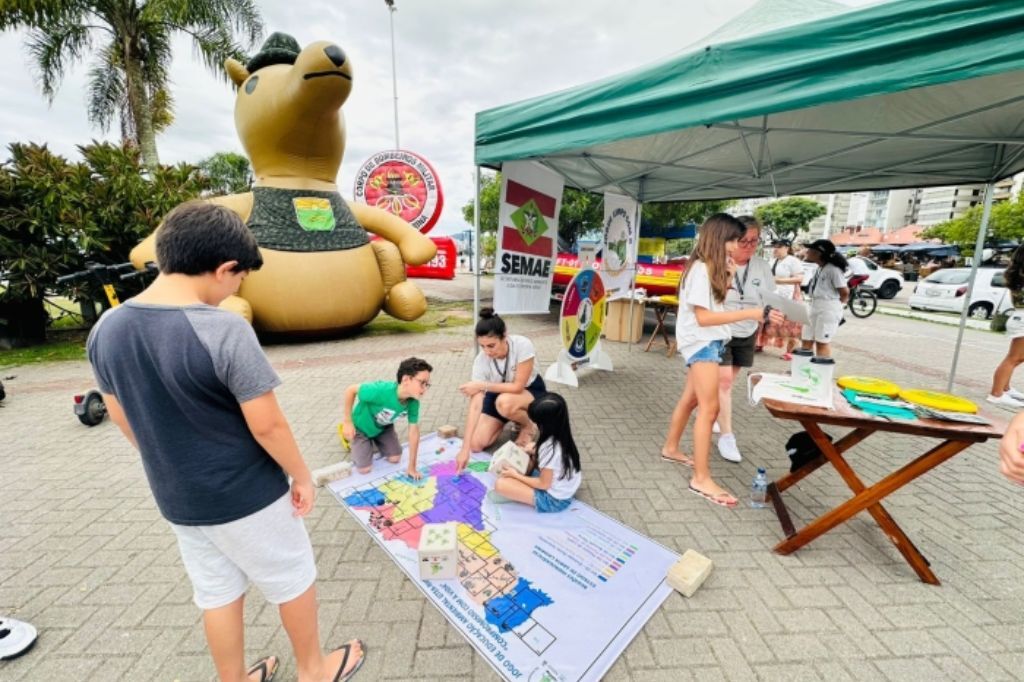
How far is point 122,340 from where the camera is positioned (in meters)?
1.05

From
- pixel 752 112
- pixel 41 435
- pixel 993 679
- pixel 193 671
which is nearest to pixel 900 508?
pixel 993 679

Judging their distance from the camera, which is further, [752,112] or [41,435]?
[41,435]

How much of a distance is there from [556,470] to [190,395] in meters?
2.00

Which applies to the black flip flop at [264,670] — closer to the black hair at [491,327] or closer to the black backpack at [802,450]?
the black hair at [491,327]

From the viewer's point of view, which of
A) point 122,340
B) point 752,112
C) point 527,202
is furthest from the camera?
point 527,202

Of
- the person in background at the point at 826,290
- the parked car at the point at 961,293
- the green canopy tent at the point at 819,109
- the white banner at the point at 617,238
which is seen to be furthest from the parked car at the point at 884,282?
the white banner at the point at 617,238

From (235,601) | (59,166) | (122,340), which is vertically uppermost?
(59,166)

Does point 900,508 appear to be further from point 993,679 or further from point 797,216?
point 797,216

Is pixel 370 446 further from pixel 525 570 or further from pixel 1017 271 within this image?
pixel 1017 271

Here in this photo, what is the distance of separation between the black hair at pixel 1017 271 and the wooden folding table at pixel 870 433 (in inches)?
134

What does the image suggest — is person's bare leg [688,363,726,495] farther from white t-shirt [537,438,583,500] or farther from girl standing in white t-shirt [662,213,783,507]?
white t-shirt [537,438,583,500]

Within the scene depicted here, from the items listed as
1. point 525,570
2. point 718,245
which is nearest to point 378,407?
point 525,570

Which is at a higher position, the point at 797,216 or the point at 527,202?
the point at 797,216

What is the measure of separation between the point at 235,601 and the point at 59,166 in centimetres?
876
